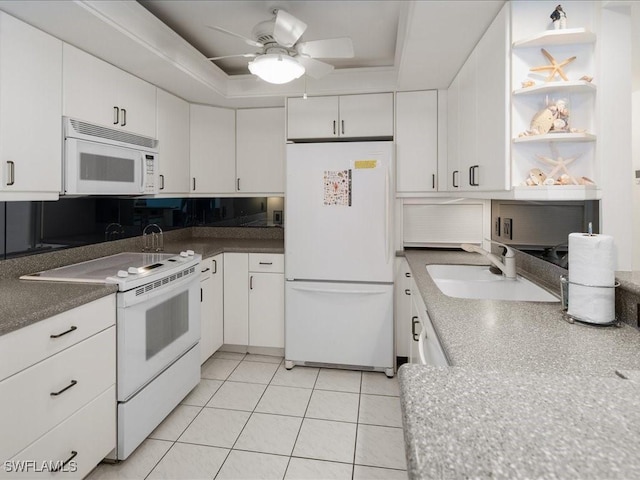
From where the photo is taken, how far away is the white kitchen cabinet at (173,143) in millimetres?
2918

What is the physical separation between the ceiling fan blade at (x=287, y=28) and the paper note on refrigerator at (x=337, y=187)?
105 centimetres

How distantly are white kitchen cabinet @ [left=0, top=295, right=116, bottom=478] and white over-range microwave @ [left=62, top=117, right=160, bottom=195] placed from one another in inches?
30.0

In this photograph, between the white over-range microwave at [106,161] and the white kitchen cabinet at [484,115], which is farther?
the white over-range microwave at [106,161]

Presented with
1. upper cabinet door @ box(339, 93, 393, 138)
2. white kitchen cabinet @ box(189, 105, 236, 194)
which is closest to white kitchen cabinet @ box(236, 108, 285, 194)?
white kitchen cabinet @ box(189, 105, 236, 194)

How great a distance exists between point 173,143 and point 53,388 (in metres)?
2.11

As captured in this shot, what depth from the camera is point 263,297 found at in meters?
3.13

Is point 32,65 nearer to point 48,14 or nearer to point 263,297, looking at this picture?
point 48,14

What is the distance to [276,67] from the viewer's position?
79.3 inches

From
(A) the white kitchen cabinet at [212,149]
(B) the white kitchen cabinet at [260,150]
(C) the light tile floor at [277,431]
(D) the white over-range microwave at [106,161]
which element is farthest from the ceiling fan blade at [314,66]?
(C) the light tile floor at [277,431]

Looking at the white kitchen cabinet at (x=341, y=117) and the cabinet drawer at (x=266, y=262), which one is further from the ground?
the white kitchen cabinet at (x=341, y=117)

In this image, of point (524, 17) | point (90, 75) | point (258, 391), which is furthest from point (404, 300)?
point (90, 75)

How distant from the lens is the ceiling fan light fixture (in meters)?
1.98

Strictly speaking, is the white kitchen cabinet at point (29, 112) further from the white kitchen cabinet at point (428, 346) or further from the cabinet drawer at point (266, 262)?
the white kitchen cabinet at point (428, 346)
